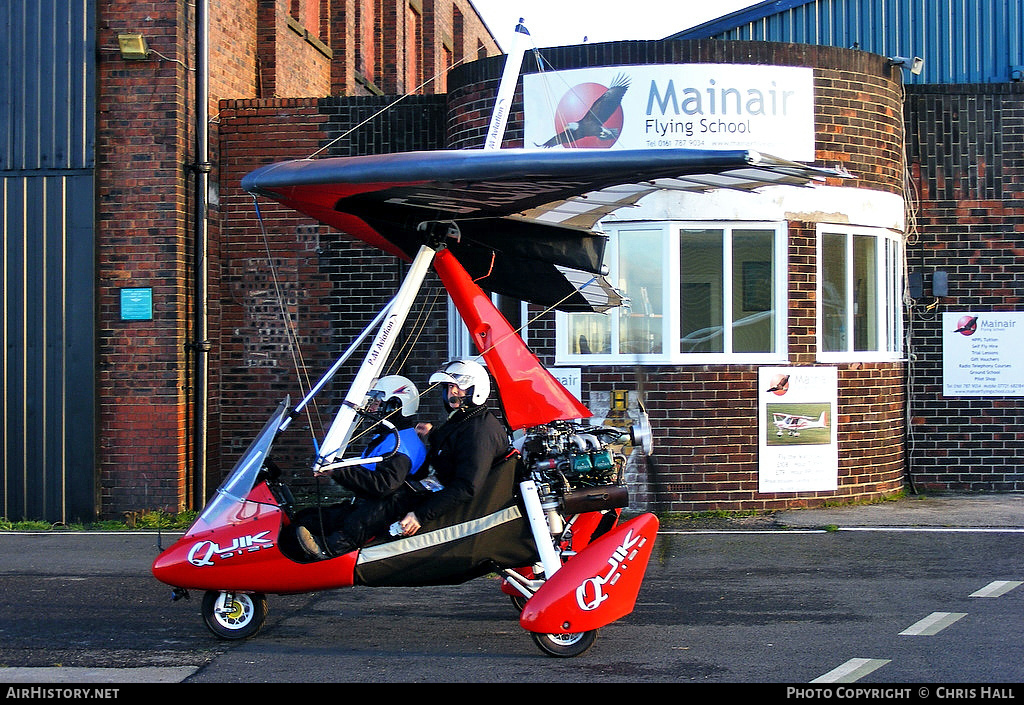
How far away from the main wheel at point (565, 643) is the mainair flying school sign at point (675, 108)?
5730mm

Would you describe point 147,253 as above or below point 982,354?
above

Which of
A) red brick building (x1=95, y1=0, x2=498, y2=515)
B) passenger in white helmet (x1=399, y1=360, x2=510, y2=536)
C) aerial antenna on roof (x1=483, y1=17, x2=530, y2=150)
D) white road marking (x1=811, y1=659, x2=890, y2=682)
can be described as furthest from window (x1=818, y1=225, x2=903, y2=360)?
red brick building (x1=95, y1=0, x2=498, y2=515)

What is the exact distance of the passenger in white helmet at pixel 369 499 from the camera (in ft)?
20.1

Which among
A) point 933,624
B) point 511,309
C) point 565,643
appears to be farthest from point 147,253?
point 933,624

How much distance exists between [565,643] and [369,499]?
4.55 feet

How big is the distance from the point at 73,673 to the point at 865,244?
8.75 metres

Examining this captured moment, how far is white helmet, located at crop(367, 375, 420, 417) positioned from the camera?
21.6 feet

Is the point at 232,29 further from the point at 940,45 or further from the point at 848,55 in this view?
the point at 940,45

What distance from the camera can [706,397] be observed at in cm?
1079

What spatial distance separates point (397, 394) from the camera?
662 cm

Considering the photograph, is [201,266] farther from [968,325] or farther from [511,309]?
[968,325]

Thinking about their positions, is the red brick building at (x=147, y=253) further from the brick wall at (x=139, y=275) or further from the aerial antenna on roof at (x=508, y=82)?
the aerial antenna on roof at (x=508, y=82)

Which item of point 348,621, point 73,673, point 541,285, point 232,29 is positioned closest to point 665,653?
point 348,621

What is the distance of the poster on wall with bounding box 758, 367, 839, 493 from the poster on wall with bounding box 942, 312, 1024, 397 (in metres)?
1.75
